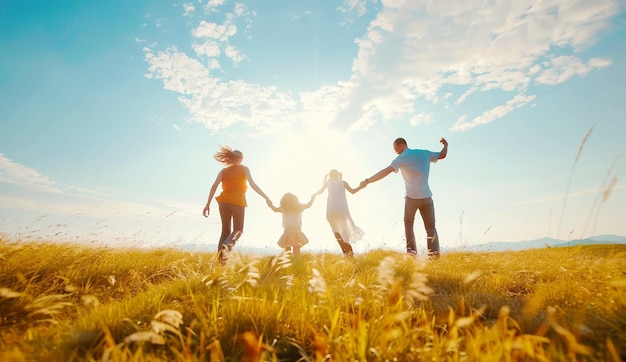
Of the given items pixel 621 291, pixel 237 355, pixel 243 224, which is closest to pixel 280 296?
pixel 237 355

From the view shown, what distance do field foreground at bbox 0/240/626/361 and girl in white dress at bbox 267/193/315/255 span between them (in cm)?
550

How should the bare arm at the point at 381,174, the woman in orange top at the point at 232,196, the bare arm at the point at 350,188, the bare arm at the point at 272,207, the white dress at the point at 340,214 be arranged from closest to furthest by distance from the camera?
1. the woman in orange top at the point at 232,196
2. the bare arm at the point at 381,174
3. the bare arm at the point at 350,188
4. the white dress at the point at 340,214
5. the bare arm at the point at 272,207

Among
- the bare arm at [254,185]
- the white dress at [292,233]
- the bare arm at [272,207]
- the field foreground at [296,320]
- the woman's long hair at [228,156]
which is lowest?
the field foreground at [296,320]

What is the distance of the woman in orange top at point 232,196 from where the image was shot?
7973 mm

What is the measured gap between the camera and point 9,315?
2.78 meters

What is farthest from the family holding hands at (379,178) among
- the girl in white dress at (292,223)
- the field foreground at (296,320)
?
the field foreground at (296,320)

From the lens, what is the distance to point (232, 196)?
807 centimetres

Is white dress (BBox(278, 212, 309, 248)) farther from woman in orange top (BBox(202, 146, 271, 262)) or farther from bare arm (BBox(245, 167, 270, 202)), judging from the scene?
woman in orange top (BBox(202, 146, 271, 262))

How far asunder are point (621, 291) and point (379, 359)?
2289 millimetres

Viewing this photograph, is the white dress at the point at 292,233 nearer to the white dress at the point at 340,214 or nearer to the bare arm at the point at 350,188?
the white dress at the point at 340,214

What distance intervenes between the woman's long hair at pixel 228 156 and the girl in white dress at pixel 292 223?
2129 millimetres

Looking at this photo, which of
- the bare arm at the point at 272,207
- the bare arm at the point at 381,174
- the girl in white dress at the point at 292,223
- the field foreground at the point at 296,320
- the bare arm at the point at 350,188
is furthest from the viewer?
the girl in white dress at the point at 292,223

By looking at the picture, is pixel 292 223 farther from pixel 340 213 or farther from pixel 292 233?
pixel 340 213

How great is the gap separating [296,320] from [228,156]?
6883 millimetres
